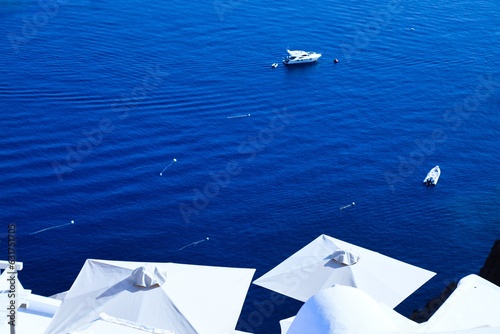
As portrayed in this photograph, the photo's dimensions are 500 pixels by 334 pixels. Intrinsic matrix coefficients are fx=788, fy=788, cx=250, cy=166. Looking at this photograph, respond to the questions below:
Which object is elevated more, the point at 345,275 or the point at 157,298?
the point at 157,298

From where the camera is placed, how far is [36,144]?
5641 cm

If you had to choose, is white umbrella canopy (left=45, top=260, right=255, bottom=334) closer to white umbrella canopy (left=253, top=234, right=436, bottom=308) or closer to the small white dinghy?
white umbrella canopy (left=253, top=234, right=436, bottom=308)

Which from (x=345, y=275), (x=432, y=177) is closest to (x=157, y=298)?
(x=345, y=275)

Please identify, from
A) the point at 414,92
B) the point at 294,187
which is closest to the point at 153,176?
the point at 294,187

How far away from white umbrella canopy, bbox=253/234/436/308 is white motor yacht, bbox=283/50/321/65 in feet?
133

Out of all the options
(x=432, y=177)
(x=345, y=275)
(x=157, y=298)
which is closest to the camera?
(x=157, y=298)

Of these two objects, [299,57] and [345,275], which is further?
[299,57]

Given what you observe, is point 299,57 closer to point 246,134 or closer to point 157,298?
point 246,134

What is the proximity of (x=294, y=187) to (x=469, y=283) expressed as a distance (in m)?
29.5

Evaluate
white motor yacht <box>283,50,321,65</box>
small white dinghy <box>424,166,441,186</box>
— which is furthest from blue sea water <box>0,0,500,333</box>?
white motor yacht <box>283,50,321,65</box>

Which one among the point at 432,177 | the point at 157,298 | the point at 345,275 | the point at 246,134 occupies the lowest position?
the point at 432,177

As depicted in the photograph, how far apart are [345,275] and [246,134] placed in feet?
89.0

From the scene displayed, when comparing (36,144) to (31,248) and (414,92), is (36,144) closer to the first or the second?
(31,248)

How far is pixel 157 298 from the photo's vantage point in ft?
102
